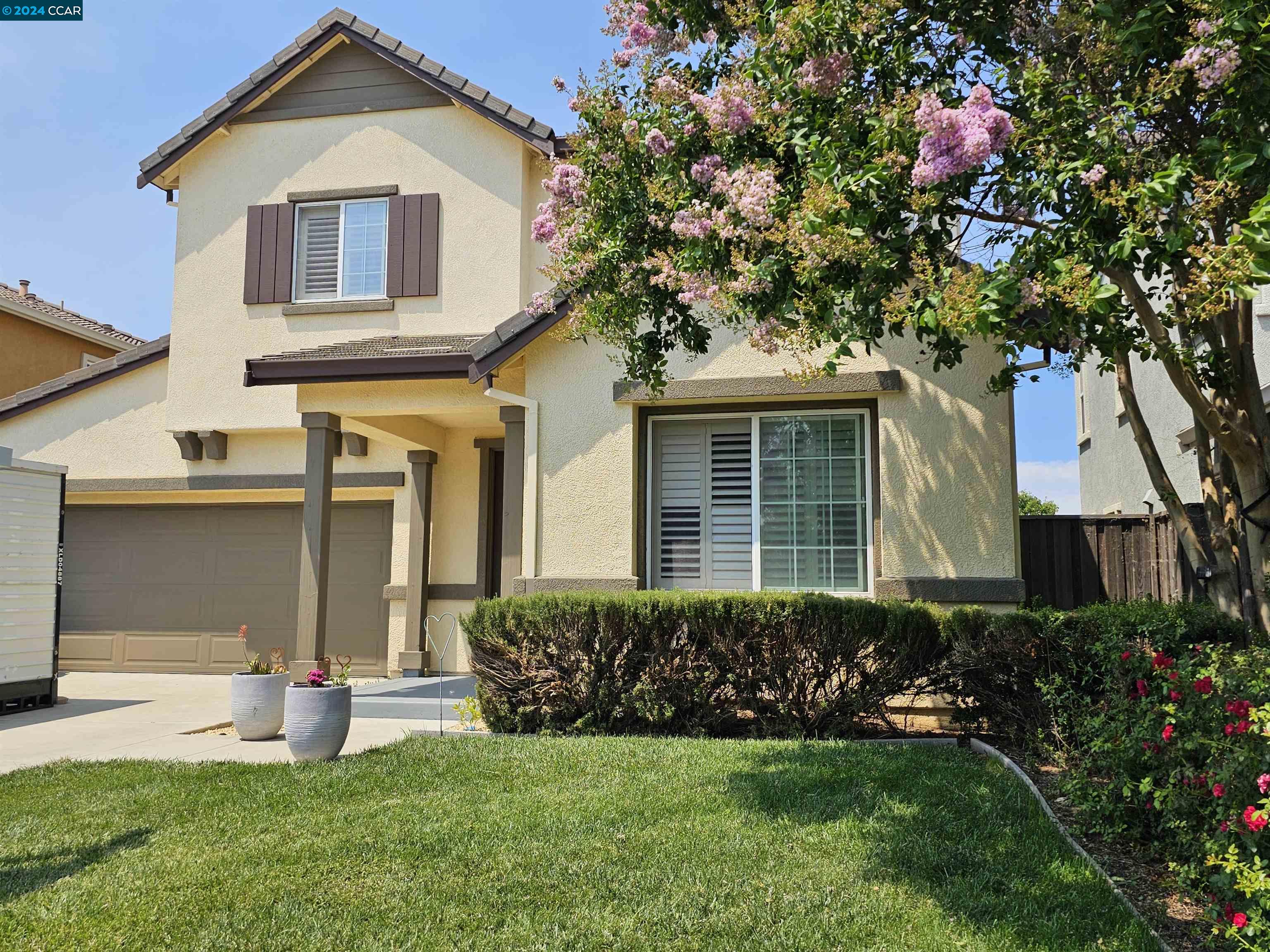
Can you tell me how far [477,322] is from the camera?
12484 mm

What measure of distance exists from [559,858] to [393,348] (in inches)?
292

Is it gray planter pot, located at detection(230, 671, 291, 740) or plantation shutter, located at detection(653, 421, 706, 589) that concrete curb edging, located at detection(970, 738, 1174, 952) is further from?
gray planter pot, located at detection(230, 671, 291, 740)

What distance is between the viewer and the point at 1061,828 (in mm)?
4965

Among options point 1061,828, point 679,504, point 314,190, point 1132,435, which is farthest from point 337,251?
point 1132,435

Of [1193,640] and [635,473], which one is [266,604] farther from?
[1193,640]

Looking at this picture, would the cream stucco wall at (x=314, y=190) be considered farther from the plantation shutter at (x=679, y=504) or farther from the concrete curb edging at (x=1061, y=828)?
the concrete curb edging at (x=1061, y=828)

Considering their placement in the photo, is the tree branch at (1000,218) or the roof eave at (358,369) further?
the roof eave at (358,369)

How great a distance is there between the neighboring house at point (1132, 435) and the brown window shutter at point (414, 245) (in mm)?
8183

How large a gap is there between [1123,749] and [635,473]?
5.42m

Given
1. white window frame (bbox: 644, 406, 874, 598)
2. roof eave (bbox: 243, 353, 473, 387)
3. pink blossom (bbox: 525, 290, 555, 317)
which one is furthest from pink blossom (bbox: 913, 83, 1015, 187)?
roof eave (bbox: 243, 353, 473, 387)

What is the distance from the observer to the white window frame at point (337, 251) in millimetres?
12938

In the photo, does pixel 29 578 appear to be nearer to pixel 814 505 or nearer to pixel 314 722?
pixel 314 722

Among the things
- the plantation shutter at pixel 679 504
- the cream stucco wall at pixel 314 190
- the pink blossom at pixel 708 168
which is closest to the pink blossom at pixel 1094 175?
the pink blossom at pixel 708 168

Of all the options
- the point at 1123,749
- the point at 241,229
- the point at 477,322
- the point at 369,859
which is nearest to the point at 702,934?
the point at 369,859
